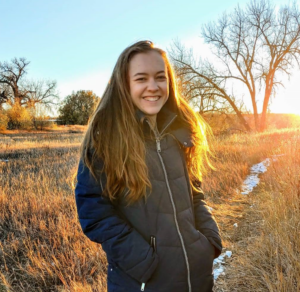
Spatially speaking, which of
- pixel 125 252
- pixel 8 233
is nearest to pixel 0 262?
pixel 8 233

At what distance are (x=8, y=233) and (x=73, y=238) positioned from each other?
3.12 feet

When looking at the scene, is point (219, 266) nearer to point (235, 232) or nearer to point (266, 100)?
point (235, 232)

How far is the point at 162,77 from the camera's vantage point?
1.47 meters

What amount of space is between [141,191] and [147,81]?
1.99 ft

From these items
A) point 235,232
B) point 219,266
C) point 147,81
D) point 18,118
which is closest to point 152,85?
point 147,81

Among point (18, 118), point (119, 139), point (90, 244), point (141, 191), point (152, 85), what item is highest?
point (18, 118)

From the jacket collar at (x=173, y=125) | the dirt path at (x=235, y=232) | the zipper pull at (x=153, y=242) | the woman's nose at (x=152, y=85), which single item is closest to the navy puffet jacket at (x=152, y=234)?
the zipper pull at (x=153, y=242)

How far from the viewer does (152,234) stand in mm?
1247

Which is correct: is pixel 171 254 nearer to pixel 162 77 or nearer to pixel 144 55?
pixel 162 77

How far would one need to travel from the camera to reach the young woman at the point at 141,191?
122 centimetres

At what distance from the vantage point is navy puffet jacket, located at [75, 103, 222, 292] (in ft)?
3.95

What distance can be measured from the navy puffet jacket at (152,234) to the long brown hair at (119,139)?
50 mm

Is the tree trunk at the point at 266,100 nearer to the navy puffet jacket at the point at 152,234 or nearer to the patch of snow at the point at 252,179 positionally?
the patch of snow at the point at 252,179

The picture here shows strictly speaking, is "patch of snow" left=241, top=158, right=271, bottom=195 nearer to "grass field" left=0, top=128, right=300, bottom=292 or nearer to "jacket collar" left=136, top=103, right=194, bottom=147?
Result: "grass field" left=0, top=128, right=300, bottom=292
